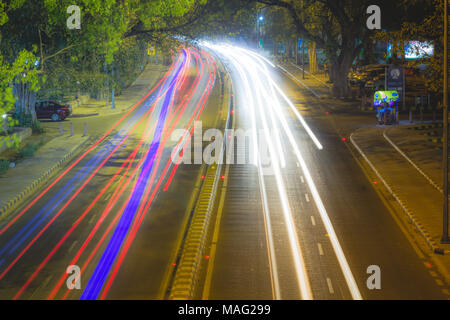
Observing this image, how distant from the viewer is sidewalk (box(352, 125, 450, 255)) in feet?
64.0

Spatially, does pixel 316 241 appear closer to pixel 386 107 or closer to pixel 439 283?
pixel 439 283

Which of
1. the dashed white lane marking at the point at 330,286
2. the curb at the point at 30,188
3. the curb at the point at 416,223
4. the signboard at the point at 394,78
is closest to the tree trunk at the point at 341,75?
the signboard at the point at 394,78

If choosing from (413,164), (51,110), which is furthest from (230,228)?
(51,110)

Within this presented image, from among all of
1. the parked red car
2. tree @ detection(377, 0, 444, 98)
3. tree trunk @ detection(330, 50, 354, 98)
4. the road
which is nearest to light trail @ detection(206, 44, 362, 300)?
the road

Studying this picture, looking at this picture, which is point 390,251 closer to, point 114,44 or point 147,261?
point 147,261

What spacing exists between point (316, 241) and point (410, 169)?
10018 mm

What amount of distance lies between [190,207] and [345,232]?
5.95m

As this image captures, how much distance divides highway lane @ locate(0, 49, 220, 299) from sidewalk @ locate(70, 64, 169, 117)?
8714 mm

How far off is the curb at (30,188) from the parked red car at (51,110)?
13.0 meters

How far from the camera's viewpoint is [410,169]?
85.1ft

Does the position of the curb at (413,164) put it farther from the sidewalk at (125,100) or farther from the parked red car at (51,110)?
the parked red car at (51,110)

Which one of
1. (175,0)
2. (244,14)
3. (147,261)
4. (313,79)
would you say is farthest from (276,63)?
(147,261)

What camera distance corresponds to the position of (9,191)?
925 inches

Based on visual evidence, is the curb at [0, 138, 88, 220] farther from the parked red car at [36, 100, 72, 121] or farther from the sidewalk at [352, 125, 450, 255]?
the sidewalk at [352, 125, 450, 255]
